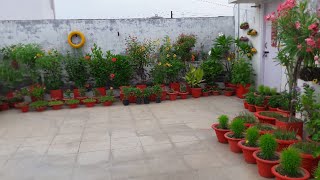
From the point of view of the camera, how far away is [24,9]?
10.6 meters

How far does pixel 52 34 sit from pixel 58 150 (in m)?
4.64

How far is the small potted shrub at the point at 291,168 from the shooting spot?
309cm

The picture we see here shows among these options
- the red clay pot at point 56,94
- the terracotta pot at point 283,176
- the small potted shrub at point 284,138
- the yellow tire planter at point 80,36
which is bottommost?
the terracotta pot at point 283,176

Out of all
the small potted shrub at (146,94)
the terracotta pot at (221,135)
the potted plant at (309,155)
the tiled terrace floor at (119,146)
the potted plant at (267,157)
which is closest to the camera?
the potted plant at (309,155)

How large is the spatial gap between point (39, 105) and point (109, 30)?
2.88 metres

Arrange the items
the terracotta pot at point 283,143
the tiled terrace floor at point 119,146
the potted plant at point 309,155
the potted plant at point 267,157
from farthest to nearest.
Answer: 1. the terracotta pot at point 283,143
2. the tiled terrace floor at point 119,146
3. the potted plant at point 267,157
4. the potted plant at point 309,155

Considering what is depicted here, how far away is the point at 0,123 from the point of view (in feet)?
20.3

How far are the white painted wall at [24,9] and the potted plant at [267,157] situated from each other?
29.5 ft

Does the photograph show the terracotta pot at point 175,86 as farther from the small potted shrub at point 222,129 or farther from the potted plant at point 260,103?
the small potted shrub at point 222,129

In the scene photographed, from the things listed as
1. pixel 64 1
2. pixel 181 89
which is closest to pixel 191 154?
pixel 181 89

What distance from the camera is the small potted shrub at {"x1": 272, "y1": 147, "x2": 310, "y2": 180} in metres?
3.09

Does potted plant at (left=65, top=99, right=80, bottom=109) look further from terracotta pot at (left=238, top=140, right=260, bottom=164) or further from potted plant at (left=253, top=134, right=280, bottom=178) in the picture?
potted plant at (left=253, top=134, right=280, bottom=178)

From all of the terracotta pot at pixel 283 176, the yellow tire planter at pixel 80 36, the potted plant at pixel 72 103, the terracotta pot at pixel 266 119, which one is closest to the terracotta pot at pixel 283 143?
the terracotta pot at pixel 283 176

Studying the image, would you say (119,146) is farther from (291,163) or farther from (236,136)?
(291,163)
